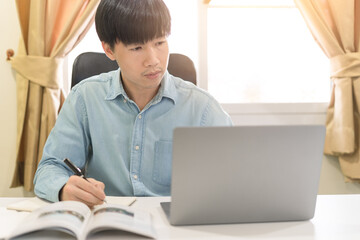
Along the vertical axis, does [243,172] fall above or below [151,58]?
below

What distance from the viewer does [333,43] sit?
2.42m

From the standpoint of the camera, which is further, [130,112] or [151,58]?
[130,112]

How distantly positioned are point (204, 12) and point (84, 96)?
1.33 m

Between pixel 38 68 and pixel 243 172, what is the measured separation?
68.5 inches

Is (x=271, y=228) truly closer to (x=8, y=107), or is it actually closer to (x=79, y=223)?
(x=79, y=223)

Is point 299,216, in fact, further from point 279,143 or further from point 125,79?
point 125,79

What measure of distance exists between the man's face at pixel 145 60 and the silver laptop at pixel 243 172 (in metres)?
0.51

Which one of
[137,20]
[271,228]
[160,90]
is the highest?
[137,20]

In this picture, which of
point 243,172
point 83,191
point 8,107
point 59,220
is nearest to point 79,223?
point 59,220

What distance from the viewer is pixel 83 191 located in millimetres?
1017

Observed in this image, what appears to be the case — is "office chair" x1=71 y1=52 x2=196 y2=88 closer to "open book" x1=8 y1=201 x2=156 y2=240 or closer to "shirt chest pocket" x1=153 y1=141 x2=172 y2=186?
"shirt chest pocket" x1=153 y1=141 x2=172 y2=186

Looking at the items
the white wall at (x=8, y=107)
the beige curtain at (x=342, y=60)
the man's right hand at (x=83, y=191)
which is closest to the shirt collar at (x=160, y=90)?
the man's right hand at (x=83, y=191)

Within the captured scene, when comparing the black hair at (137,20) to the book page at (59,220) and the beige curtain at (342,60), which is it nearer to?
the book page at (59,220)

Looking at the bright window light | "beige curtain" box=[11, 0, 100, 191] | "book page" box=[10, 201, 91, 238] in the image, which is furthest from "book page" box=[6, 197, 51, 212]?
the bright window light
